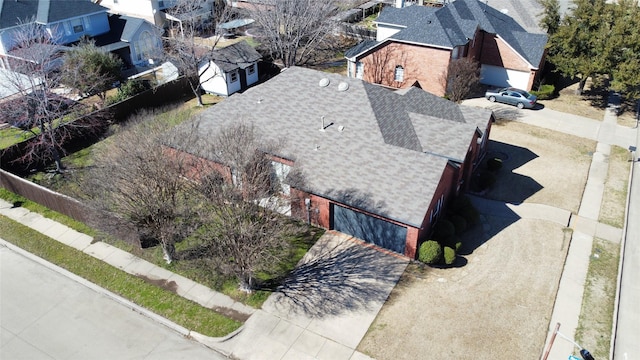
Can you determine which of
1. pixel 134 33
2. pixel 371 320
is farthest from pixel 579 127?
pixel 134 33

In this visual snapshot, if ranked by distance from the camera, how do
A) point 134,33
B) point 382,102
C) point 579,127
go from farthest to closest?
point 134,33 < point 579,127 < point 382,102

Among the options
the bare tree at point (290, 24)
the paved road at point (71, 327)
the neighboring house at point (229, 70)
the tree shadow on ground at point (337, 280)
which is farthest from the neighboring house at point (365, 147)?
the bare tree at point (290, 24)

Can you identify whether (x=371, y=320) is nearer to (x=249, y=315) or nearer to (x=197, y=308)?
(x=249, y=315)

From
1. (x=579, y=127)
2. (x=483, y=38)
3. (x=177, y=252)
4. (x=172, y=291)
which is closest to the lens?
(x=172, y=291)

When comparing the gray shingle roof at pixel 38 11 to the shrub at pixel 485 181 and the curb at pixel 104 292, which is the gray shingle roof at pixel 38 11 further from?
the shrub at pixel 485 181

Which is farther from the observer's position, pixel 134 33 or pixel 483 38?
pixel 134 33

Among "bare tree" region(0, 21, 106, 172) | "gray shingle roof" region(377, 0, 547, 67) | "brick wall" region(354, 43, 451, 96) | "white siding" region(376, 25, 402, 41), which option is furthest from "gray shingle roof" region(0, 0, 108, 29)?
"gray shingle roof" region(377, 0, 547, 67)

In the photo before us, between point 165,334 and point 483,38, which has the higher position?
point 483,38
